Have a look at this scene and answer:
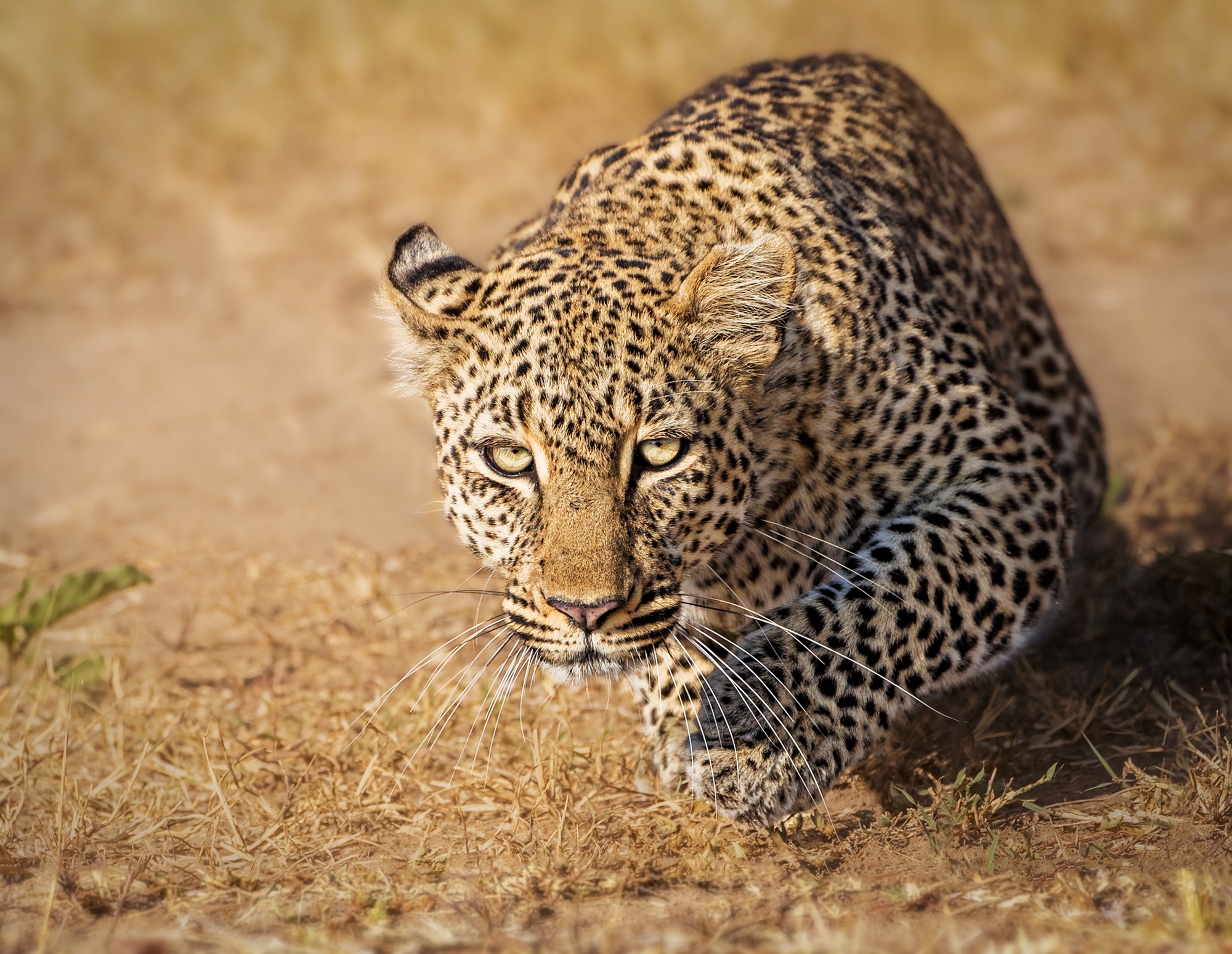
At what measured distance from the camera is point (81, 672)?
555 centimetres

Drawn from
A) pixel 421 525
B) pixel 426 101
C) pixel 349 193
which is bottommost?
pixel 421 525

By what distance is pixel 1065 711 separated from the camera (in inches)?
192

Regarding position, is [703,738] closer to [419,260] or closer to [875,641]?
[875,641]

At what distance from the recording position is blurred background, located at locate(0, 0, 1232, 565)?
301 inches

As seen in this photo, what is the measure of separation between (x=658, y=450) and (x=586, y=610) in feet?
1.72

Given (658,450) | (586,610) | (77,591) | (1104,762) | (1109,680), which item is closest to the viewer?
(586,610)

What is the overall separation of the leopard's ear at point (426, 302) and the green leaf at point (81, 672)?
1964mm

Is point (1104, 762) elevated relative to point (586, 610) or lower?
lower

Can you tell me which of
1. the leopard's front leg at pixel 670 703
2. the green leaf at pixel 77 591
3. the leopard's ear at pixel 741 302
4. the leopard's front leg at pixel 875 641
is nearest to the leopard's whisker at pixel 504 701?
the leopard's front leg at pixel 670 703

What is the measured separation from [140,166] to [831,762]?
9767mm

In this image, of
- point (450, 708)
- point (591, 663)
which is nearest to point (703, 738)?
point (591, 663)

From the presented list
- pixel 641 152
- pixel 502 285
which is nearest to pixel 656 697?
pixel 502 285

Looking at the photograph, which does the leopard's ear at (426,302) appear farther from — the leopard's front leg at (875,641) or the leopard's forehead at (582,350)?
the leopard's front leg at (875,641)

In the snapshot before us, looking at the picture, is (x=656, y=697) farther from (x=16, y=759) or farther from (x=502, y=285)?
(x=16, y=759)
